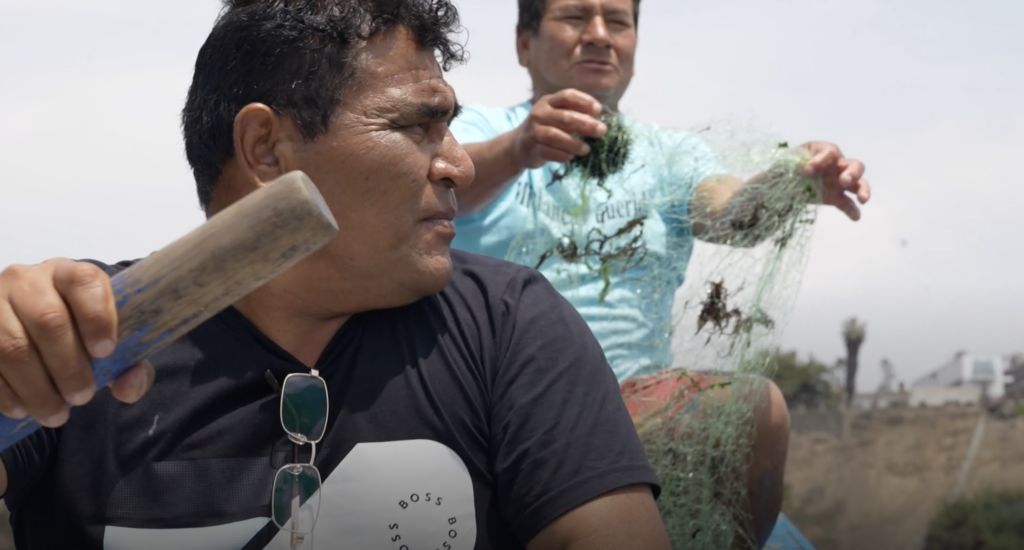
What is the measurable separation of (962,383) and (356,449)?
8.29 metres

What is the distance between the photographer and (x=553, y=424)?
78.2 inches

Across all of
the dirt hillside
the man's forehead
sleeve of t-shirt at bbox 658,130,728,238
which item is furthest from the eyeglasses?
the dirt hillside

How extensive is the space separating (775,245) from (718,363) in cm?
37

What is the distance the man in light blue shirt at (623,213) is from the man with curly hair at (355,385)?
971 mm

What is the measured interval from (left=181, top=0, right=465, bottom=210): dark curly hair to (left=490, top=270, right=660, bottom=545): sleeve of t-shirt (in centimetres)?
54

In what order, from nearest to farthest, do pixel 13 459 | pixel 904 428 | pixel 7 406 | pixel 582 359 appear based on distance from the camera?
pixel 7 406 < pixel 13 459 < pixel 582 359 < pixel 904 428

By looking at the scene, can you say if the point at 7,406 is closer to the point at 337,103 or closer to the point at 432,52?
the point at 337,103

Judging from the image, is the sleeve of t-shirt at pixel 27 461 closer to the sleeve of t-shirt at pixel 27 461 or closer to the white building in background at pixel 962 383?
the sleeve of t-shirt at pixel 27 461

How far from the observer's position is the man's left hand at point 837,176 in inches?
120

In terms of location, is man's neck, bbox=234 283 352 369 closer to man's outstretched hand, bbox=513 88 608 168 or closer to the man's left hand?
man's outstretched hand, bbox=513 88 608 168

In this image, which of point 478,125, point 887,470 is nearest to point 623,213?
point 478,125

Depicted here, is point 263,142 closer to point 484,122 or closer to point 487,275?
point 487,275

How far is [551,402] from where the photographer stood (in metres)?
2.01

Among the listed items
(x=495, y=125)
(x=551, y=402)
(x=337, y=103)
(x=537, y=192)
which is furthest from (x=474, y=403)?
(x=495, y=125)
